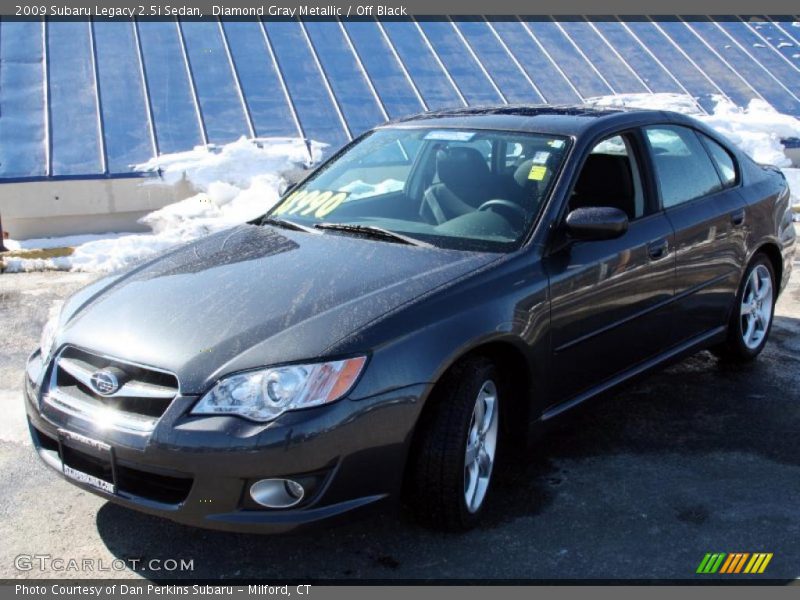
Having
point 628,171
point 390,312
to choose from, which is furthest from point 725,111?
point 390,312

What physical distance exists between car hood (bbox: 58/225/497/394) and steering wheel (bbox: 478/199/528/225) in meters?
0.34

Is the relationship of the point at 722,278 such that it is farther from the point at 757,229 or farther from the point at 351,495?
the point at 351,495

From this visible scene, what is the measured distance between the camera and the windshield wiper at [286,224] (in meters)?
4.40

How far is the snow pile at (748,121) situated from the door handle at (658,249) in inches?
302

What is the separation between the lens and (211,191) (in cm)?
991

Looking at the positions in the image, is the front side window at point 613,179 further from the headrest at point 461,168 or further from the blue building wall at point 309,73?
the blue building wall at point 309,73

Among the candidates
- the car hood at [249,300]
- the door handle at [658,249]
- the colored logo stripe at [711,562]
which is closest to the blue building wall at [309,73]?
the car hood at [249,300]

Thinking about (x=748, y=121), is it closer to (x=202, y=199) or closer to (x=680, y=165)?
(x=202, y=199)

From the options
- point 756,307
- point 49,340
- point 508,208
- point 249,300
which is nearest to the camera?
point 249,300

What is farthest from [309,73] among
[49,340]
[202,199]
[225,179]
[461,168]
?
[49,340]

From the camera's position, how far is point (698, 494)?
3.99 m

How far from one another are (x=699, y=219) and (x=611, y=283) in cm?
99

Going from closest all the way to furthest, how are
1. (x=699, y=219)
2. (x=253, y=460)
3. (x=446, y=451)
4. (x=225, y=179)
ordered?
(x=253, y=460) < (x=446, y=451) < (x=699, y=219) < (x=225, y=179)

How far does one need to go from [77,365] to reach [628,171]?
2.85 m
